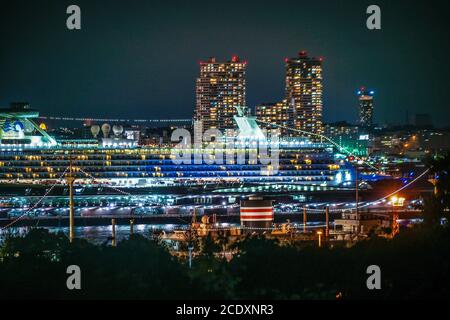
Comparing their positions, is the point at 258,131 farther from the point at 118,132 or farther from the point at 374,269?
the point at 374,269

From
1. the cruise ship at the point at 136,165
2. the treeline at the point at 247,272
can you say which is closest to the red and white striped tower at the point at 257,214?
the treeline at the point at 247,272

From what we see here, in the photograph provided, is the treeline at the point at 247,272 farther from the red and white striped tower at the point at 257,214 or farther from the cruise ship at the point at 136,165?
the cruise ship at the point at 136,165

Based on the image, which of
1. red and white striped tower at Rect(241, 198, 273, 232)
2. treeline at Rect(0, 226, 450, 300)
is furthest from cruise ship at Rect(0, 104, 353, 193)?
treeline at Rect(0, 226, 450, 300)

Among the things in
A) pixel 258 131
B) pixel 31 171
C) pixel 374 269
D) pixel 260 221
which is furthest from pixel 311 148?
pixel 374 269

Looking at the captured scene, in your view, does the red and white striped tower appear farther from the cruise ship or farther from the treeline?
the cruise ship

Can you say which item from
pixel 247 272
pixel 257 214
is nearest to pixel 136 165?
pixel 257 214
